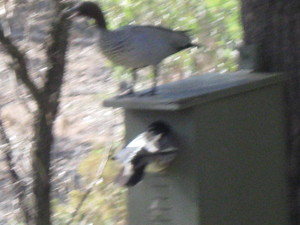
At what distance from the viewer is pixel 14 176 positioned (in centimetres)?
495

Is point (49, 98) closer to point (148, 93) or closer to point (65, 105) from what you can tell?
point (65, 105)

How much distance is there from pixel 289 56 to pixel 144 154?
94 centimetres

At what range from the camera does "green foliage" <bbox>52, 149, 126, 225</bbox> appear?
5289mm

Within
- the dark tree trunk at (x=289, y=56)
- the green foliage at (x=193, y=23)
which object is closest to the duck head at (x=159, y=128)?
the dark tree trunk at (x=289, y=56)

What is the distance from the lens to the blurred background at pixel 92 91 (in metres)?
5.12

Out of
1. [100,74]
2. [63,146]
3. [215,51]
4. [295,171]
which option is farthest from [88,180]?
→ [295,171]

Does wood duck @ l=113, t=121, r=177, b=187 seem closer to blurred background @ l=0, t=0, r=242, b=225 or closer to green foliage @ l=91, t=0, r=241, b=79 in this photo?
blurred background @ l=0, t=0, r=242, b=225

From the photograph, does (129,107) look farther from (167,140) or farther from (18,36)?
(18,36)

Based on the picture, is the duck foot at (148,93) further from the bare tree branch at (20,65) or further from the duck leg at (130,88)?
the bare tree branch at (20,65)

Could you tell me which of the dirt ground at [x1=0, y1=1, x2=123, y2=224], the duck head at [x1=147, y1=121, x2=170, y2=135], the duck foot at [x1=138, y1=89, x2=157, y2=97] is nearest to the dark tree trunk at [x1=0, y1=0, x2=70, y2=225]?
the dirt ground at [x1=0, y1=1, x2=123, y2=224]

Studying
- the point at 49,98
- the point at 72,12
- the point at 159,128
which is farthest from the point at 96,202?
the point at 159,128

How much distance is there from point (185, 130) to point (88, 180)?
8.90ft

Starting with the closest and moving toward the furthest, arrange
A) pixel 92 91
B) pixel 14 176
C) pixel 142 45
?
1. pixel 142 45
2. pixel 14 176
3. pixel 92 91

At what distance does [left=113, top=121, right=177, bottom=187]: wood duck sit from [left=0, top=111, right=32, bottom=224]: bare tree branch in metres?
2.02
